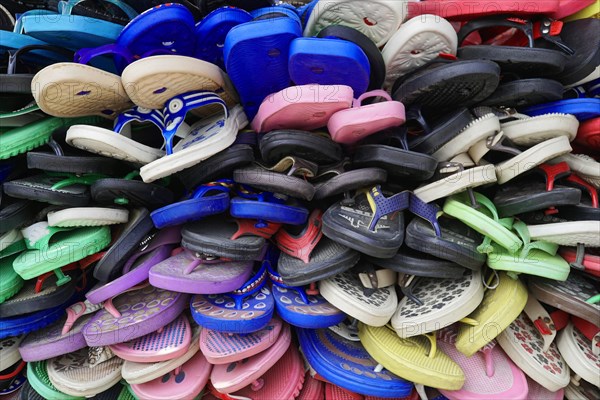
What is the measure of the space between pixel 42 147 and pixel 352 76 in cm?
85

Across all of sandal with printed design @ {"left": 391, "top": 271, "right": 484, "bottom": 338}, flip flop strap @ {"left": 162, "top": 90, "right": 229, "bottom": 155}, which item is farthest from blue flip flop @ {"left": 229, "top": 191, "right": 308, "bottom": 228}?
sandal with printed design @ {"left": 391, "top": 271, "right": 484, "bottom": 338}

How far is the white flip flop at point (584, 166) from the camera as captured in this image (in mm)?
845

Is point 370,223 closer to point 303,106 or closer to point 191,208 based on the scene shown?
point 303,106

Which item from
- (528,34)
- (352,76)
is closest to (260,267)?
(352,76)

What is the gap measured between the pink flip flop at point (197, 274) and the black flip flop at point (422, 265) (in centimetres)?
37

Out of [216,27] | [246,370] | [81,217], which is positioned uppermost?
[216,27]

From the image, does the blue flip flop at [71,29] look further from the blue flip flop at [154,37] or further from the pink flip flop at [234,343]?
the pink flip flop at [234,343]

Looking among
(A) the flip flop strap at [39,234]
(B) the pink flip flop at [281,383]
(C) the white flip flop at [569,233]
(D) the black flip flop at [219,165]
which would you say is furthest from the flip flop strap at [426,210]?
(A) the flip flop strap at [39,234]

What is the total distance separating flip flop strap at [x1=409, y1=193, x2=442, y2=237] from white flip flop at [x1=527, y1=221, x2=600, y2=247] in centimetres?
21

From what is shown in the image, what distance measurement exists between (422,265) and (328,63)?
Result: 514mm

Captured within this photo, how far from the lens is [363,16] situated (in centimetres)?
87

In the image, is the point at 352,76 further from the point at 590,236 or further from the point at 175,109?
the point at 590,236

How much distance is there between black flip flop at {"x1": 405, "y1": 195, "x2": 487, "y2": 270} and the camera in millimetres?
765

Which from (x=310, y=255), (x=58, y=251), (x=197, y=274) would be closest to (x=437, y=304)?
(x=310, y=255)
